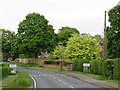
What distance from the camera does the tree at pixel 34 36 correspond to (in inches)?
2753

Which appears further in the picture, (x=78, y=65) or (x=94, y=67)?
(x=78, y=65)

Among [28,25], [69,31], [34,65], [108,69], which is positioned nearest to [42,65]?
[34,65]

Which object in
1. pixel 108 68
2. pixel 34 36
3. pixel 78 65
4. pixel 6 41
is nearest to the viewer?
pixel 108 68

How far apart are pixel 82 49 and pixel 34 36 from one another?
16.7 metres

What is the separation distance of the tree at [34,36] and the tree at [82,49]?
36.2ft

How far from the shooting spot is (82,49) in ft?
198

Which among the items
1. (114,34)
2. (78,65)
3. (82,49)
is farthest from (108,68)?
(82,49)

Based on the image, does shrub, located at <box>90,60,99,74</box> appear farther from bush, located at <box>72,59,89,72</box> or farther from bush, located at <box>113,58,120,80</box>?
bush, located at <box>113,58,120,80</box>

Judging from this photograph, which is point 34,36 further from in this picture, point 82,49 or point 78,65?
point 78,65

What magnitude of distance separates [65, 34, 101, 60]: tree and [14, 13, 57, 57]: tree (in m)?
11.0

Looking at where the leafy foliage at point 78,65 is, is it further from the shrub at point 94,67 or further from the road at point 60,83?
the road at point 60,83

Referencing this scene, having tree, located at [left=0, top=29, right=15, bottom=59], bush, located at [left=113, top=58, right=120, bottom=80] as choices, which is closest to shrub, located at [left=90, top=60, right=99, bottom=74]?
bush, located at [left=113, top=58, right=120, bottom=80]

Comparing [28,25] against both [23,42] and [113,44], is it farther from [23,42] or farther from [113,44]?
[113,44]

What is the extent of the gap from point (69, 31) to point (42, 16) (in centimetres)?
2264
